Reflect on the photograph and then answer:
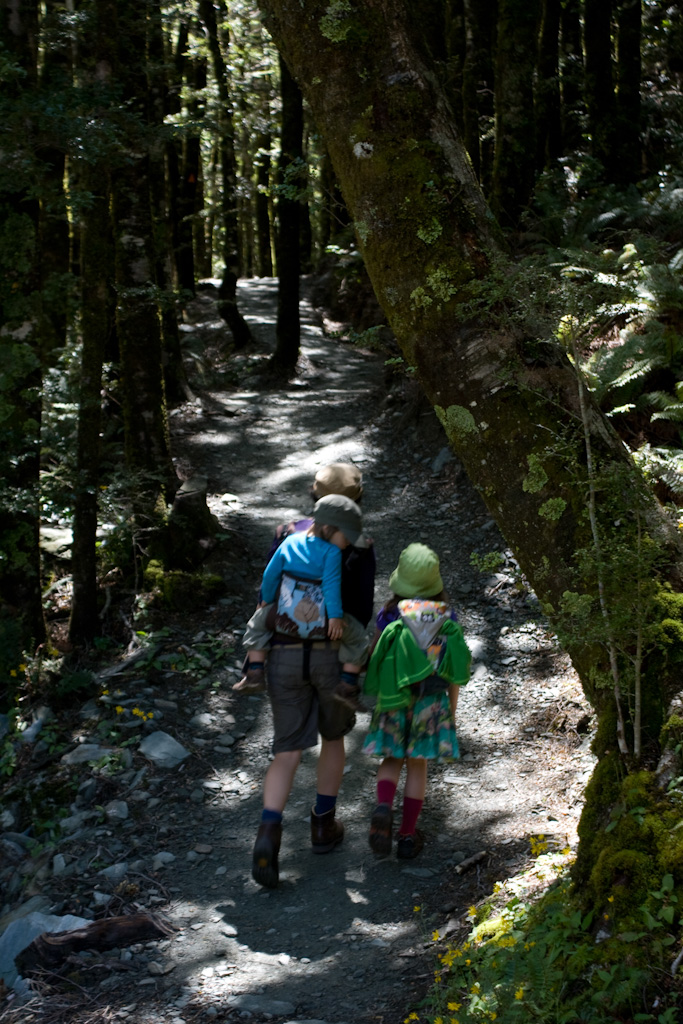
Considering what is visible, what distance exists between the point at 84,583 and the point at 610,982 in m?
5.55

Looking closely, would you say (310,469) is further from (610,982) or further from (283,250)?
(610,982)

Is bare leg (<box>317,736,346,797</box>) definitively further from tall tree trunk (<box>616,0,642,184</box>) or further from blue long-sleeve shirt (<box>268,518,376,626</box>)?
tall tree trunk (<box>616,0,642,184</box>)

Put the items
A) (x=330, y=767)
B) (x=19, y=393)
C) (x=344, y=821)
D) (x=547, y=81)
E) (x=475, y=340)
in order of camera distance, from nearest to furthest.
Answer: (x=475, y=340), (x=330, y=767), (x=344, y=821), (x=19, y=393), (x=547, y=81)

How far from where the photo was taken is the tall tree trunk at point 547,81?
1561 centimetres

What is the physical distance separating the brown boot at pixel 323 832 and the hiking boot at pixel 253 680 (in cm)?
89

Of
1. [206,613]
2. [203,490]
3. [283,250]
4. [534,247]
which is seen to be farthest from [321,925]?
[283,250]

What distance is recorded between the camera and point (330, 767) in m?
4.61

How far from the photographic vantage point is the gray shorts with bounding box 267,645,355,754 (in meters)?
4.39

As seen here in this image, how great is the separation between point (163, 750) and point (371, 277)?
3.71 meters

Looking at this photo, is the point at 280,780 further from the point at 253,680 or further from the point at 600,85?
the point at 600,85

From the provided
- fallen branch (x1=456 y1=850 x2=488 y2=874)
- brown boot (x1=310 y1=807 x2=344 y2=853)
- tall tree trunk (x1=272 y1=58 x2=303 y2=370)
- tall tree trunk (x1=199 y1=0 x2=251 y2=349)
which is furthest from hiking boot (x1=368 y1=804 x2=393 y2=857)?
tall tree trunk (x1=199 y1=0 x2=251 y2=349)

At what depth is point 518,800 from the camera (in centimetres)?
495

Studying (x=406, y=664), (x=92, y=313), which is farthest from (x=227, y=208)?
(x=406, y=664)

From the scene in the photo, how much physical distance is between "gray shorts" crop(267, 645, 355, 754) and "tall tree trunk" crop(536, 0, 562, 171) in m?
13.9
